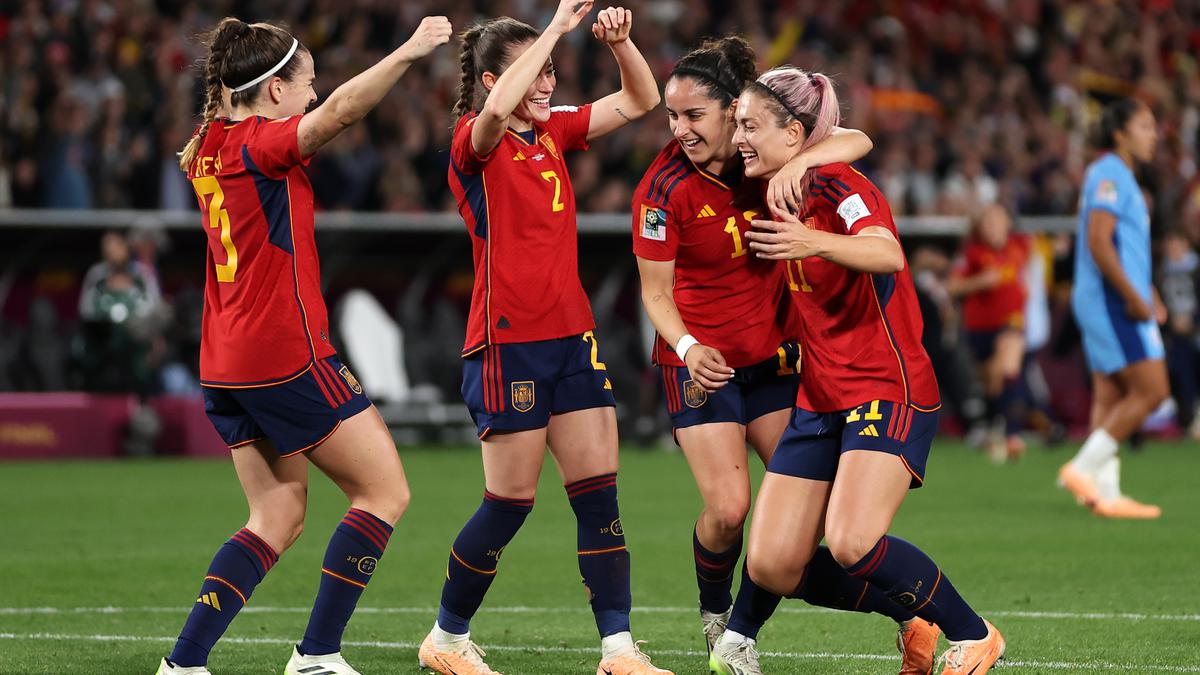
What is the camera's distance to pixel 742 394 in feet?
21.4

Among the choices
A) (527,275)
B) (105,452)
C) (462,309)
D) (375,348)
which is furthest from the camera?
(462,309)

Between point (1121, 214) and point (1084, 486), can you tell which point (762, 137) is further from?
point (1084, 486)

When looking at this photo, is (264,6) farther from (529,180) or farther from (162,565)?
(529,180)

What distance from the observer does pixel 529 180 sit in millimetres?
6246

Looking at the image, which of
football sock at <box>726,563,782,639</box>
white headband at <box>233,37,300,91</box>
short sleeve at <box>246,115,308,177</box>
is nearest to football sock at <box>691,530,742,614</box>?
football sock at <box>726,563,782,639</box>

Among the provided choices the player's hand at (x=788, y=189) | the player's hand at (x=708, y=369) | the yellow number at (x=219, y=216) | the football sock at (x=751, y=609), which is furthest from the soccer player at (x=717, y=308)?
the yellow number at (x=219, y=216)

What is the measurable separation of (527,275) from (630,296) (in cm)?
1364

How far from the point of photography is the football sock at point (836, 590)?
5.95m

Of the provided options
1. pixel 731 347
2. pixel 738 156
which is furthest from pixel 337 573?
pixel 738 156

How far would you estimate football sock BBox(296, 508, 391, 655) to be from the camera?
19.4 feet

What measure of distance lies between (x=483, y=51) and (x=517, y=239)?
706mm

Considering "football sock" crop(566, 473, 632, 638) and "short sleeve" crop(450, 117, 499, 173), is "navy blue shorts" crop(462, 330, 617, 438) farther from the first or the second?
"short sleeve" crop(450, 117, 499, 173)

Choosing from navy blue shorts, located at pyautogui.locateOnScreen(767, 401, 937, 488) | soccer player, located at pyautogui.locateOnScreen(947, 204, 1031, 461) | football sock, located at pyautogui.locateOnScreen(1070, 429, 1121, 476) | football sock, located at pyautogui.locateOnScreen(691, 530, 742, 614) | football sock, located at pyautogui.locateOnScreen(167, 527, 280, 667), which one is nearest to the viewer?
navy blue shorts, located at pyautogui.locateOnScreen(767, 401, 937, 488)

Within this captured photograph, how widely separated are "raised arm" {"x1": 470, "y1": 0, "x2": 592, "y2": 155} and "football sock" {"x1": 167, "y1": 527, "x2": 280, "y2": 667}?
1.64 meters
